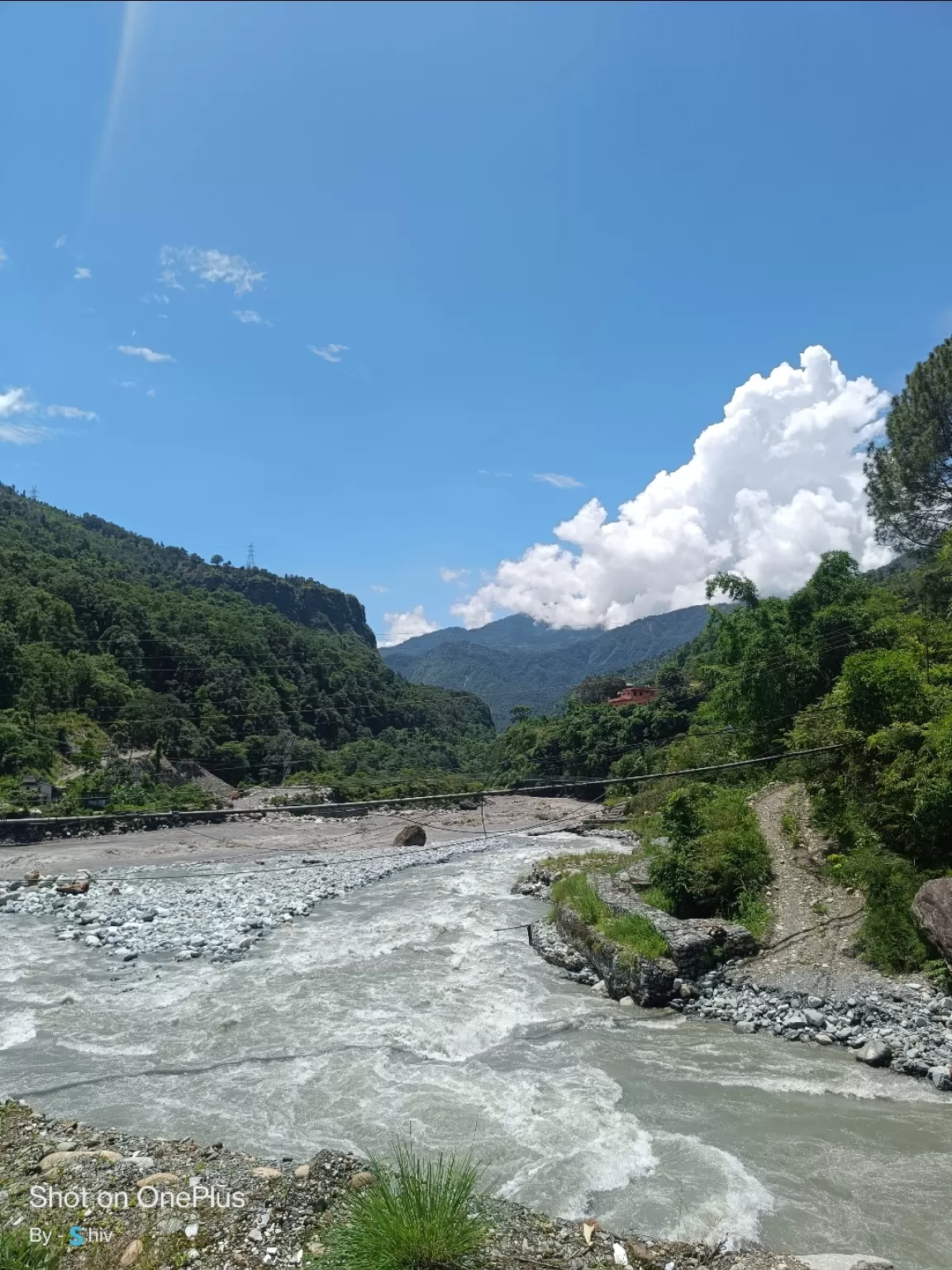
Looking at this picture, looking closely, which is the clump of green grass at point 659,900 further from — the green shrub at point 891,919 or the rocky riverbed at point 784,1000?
the green shrub at point 891,919

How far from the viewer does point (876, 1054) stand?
8.84m

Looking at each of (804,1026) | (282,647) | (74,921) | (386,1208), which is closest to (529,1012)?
(804,1026)

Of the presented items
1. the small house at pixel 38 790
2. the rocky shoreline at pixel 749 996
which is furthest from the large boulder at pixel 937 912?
the small house at pixel 38 790

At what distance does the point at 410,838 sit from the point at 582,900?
24310 mm

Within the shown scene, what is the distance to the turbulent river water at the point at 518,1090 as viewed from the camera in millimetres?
6469

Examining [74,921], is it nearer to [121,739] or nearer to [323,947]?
[323,947]

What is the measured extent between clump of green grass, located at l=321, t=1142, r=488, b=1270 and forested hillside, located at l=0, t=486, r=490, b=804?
45.7 meters

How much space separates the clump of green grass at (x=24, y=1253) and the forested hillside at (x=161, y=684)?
44.5m

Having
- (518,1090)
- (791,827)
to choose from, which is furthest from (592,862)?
(518,1090)

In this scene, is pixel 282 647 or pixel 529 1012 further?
pixel 282 647

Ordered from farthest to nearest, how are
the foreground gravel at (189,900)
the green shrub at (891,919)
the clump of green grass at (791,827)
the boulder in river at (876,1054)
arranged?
the foreground gravel at (189,900) < the clump of green grass at (791,827) < the green shrub at (891,919) < the boulder in river at (876,1054)

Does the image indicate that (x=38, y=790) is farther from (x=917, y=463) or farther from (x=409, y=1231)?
(x=917, y=463)

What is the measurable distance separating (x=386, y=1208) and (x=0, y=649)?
202 feet

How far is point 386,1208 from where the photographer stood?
183 inches
